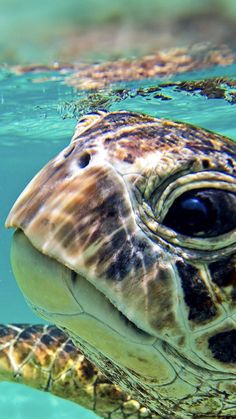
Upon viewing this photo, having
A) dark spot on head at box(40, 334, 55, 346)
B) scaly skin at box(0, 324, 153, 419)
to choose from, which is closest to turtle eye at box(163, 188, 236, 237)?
scaly skin at box(0, 324, 153, 419)

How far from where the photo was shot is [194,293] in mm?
1987

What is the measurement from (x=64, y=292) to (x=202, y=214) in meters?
0.66

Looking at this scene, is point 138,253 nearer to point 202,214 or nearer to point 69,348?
point 202,214

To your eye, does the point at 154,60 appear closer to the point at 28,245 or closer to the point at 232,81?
the point at 232,81

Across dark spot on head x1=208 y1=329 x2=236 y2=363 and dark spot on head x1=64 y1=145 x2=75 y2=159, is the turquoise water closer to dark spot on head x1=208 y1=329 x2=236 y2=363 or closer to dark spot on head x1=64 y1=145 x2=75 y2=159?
dark spot on head x1=64 y1=145 x2=75 y2=159

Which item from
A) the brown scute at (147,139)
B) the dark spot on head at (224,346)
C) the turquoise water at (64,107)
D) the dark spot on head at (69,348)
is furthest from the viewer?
the turquoise water at (64,107)

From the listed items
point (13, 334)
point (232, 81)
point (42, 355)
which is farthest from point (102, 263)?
point (232, 81)

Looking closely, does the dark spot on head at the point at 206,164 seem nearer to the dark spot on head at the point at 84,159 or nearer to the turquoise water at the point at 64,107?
the dark spot on head at the point at 84,159

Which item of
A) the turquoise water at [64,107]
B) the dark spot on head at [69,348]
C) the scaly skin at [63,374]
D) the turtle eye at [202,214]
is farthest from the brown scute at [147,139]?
the turquoise water at [64,107]

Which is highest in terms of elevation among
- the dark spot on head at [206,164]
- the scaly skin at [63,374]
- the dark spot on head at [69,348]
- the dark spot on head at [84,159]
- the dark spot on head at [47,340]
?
the dark spot on head at [84,159]

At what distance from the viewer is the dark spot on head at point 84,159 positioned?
2.13 meters

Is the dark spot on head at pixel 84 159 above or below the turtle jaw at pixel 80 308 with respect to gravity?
above

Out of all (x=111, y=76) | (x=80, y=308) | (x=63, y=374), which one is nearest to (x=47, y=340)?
(x=63, y=374)

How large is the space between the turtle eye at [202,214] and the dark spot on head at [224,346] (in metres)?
0.45
